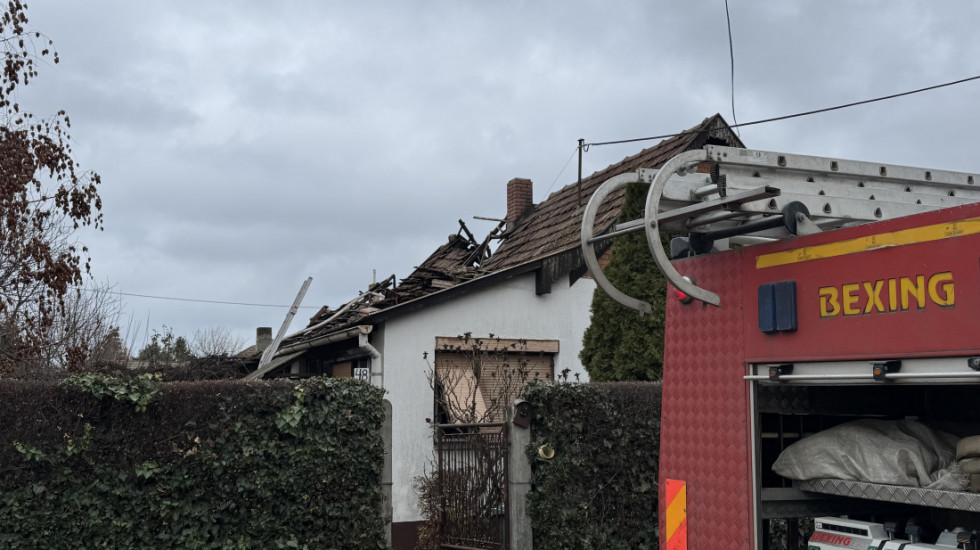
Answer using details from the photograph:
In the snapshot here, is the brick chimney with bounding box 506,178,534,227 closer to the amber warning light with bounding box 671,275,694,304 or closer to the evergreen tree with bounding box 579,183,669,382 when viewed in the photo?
the evergreen tree with bounding box 579,183,669,382

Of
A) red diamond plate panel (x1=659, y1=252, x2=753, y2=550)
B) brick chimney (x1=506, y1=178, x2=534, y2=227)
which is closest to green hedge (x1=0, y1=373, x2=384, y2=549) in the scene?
red diamond plate panel (x1=659, y1=252, x2=753, y2=550)

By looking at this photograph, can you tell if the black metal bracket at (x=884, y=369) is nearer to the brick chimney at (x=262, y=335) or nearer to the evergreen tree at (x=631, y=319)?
the evergreen tree at (x=631, y=319)

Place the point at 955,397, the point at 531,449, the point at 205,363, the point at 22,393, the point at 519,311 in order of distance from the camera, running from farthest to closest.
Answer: the point at 205,363, the point at 519,311, the point at 531,449, the point at 22,393, the point at 955,397

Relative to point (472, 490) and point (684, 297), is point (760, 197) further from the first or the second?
point (472, 490)

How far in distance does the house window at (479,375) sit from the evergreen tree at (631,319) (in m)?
1.47

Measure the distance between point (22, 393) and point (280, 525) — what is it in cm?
279

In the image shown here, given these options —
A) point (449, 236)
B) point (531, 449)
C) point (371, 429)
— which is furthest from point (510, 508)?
point (449, 236)

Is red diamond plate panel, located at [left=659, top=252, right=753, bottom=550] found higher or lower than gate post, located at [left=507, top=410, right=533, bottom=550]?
higher

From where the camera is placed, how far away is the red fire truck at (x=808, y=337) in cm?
397

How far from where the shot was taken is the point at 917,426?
4836 millimetres

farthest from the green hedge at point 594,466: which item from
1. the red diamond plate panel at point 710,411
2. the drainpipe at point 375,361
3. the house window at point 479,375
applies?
the red diamond plate panel at point 710,411

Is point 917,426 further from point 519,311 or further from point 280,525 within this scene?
point 519,311

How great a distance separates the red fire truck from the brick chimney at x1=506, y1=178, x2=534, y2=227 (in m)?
16.1

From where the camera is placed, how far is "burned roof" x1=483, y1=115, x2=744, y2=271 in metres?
16.3
